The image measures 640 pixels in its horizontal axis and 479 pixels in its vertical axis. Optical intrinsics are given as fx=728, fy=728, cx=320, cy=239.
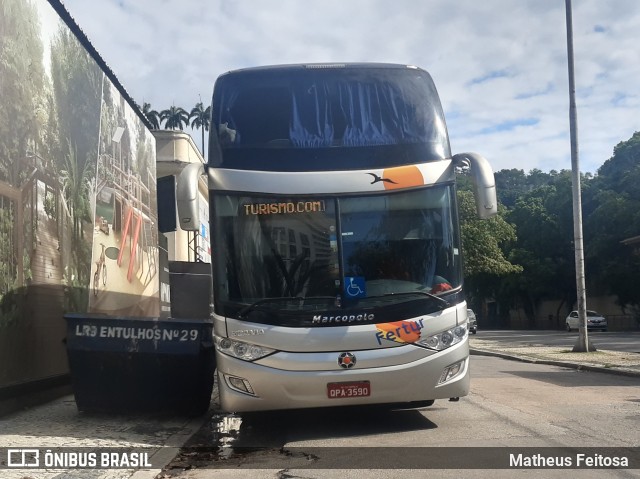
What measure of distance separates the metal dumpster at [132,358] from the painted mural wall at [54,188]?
110cm

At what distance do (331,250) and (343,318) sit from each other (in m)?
0.77

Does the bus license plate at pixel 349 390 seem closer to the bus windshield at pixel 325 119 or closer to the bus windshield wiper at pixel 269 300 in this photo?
the bus windshield wiper at pixel 269 300

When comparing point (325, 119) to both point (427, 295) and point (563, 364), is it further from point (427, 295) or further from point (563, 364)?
point (563, 364)

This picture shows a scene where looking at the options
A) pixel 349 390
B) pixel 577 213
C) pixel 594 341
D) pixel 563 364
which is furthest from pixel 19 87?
pixel 594 341

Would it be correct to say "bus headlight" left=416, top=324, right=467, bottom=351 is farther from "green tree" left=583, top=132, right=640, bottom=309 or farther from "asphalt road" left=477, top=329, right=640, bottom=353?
"green tree" left=583, top=132, right=640, bottom=309

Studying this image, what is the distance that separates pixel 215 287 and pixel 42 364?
3.98 meters

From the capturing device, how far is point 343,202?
818 cm

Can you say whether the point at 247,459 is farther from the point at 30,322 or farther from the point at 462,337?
the point at 30,322

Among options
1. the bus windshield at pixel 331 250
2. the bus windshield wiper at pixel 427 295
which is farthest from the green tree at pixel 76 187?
the bus windshield wiper at pixel 427 295

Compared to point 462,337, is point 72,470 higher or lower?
lower

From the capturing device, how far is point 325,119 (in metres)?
8.65

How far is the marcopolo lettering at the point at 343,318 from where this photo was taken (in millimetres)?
7836

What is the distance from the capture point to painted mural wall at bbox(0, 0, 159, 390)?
9555 millimetres

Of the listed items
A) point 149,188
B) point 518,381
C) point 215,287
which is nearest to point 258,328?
point 215,287
